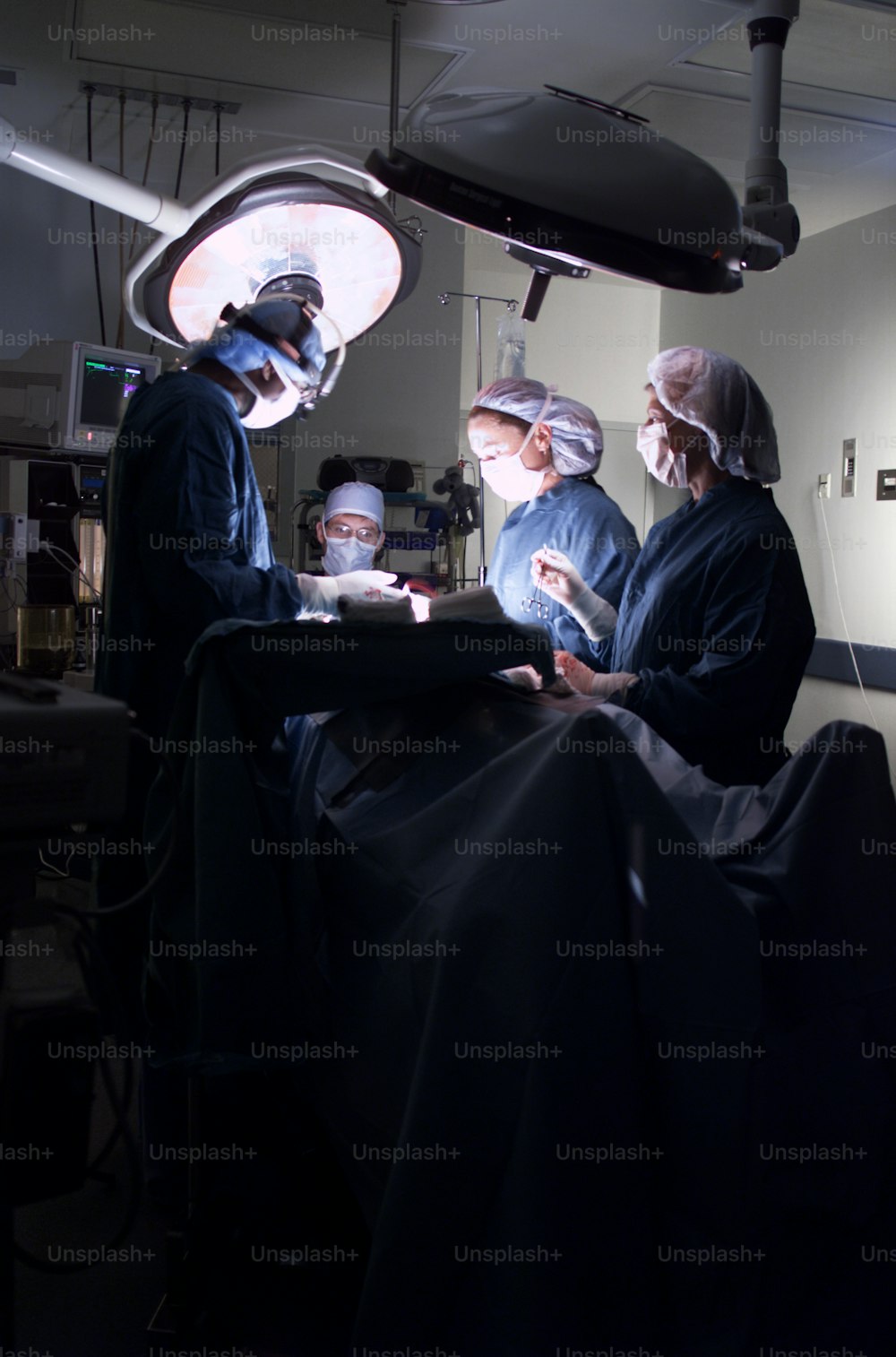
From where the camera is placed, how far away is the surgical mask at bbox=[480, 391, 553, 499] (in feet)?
9.61

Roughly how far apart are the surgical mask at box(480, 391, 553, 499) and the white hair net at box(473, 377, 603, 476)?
0.15 feet

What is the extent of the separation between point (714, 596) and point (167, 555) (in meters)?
1.04

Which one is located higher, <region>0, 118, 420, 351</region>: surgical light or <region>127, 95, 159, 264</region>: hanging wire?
<region>127, 95, 159, 264</region>: hanging wire

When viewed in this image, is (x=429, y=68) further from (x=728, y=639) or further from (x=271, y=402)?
(x=728, y=639)

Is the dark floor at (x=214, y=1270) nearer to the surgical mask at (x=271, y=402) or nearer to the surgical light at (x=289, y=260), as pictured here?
the surgical mask at (x=271, y=402)

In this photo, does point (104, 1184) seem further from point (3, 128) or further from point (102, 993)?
point (3, 128)

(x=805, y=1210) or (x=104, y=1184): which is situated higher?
(x=805, y=1210)

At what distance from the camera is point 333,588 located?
2201 mm

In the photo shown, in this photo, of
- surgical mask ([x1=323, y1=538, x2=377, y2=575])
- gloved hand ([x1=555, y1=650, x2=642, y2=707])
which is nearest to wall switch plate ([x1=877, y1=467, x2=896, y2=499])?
surgical mask ([x1=323, y1=538, x2=377, y2=575])

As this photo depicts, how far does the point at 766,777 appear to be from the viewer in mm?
2061

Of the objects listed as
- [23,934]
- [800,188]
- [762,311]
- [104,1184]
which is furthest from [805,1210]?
[762,311]

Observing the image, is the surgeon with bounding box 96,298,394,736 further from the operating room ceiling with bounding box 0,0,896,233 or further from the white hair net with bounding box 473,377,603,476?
the operating room ceiling with bounding box 0,0,896,233

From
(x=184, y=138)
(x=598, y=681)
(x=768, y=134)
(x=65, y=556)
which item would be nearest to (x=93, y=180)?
(x=65, y=556)

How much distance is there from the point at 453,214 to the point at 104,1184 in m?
1.89
